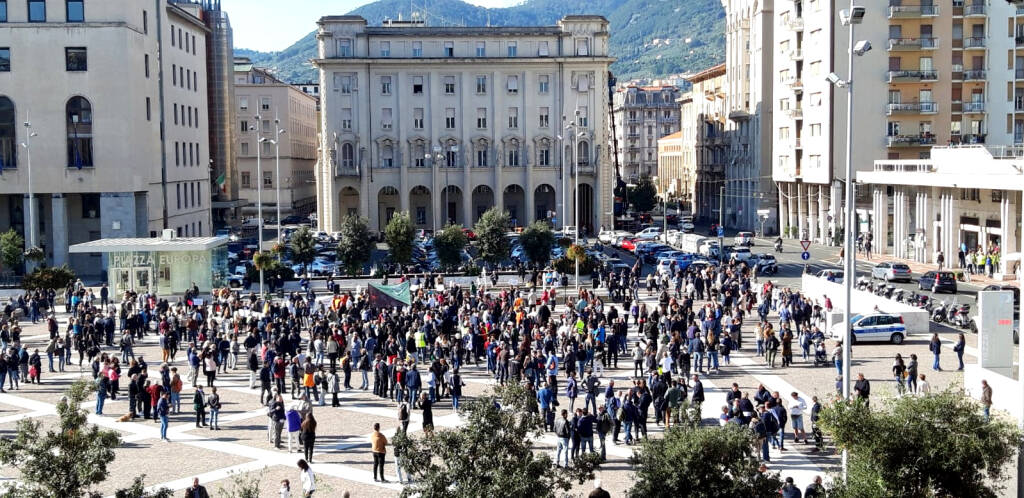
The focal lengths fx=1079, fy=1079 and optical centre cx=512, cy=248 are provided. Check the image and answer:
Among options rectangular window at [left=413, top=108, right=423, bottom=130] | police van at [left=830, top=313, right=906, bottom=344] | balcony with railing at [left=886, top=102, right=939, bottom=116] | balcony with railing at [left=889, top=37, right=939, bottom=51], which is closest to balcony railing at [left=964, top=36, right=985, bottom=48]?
balcony with railing at [left=889, top=37, right=939, bottom=51]

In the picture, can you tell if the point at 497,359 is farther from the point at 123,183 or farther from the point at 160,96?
the point at 160,96

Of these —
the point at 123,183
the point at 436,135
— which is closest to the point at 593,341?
the point at 123,183

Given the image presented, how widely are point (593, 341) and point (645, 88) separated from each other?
498 ft

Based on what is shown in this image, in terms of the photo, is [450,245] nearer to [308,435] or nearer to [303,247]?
[303,247]

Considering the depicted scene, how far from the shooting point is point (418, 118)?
91688 millimetres

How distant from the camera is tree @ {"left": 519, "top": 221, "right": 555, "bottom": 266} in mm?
56406

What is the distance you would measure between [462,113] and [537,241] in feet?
123

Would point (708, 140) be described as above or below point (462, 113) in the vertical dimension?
below

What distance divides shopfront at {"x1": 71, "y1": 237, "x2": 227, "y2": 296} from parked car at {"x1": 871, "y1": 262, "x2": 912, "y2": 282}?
1239 inches

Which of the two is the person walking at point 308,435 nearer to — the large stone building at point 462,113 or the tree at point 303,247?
the tree at point 303,247

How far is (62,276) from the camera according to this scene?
47844 mm

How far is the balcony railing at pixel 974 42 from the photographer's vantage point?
6906cm

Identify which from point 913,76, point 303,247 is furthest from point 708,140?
point 303,247

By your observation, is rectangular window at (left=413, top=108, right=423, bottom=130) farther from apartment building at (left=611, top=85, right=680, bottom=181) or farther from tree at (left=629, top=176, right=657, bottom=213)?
apartment building at (left=611, top=85, right=680, bottom=181)
